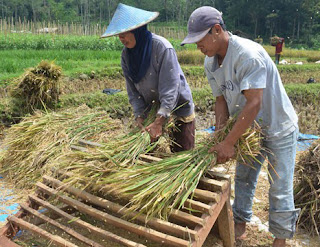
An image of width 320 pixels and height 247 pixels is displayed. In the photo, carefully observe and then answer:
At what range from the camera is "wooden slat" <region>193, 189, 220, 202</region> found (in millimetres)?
1842

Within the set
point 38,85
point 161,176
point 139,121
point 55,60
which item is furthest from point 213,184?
point 55,60

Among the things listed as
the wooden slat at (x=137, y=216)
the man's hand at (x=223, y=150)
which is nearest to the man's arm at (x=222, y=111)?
the man's hand at (x=223, y=150)

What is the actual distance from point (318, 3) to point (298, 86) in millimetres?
35131

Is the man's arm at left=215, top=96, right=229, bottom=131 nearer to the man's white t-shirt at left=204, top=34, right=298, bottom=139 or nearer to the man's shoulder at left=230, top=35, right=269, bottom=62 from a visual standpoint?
the man's white t-shirt at left=204, top=34, right=298, bottom=139

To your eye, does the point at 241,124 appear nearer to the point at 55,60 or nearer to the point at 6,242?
the point at 6,242

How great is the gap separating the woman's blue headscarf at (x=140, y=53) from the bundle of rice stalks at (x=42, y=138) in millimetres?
1164

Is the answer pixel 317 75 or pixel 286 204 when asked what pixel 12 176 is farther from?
pixel 317 75

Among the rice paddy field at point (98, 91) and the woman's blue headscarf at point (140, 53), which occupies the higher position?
the woman's blue headscarf at point (140, 53)

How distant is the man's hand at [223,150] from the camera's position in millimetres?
1885

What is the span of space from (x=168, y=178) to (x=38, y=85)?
133 inches

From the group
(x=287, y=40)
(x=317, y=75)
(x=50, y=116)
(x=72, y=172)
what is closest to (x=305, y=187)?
(x=72, y=172)

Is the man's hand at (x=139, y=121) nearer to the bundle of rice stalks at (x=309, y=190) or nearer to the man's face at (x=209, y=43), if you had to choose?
the man's face at (x=209, y=43)

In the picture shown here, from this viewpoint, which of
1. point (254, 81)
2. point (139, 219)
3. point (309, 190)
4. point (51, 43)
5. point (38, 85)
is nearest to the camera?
point (254, 81)

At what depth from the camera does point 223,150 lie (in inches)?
75.0
